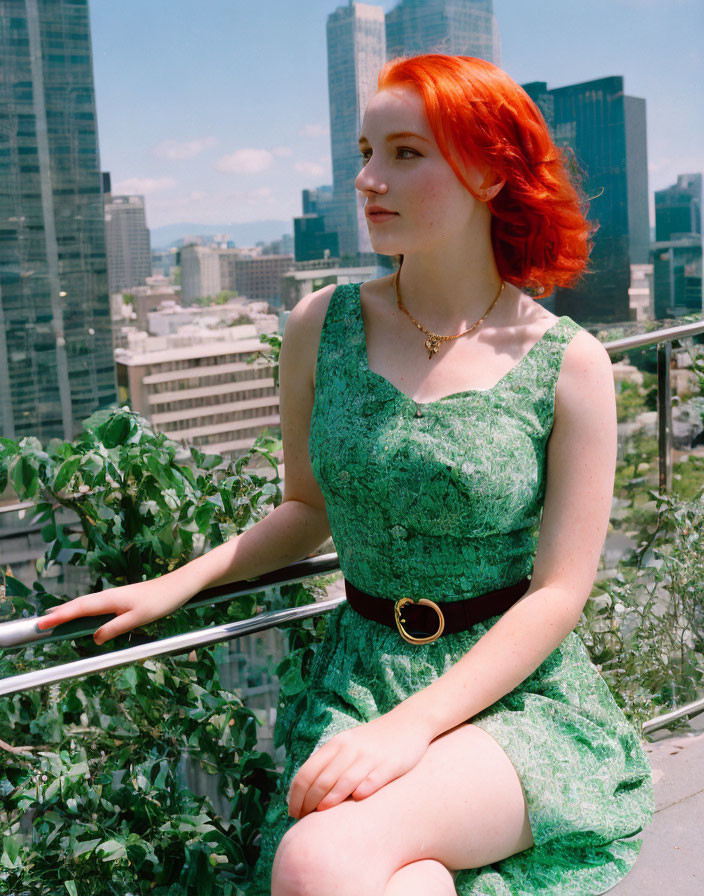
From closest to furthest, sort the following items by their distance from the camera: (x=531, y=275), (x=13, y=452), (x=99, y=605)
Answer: (x=99, y=605)
(x=531, y=275)
(x=13, y=452)

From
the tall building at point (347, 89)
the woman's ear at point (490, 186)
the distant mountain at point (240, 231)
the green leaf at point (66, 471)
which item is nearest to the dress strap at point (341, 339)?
the woman's ear at point (490, 186)

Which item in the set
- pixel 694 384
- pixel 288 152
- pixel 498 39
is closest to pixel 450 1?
pixel 498 39

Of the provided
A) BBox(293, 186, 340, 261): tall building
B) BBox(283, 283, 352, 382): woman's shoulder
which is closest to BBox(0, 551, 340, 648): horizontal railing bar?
BBox(283, 283, 352, 382): woman's shoulder

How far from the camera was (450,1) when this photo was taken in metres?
51.1

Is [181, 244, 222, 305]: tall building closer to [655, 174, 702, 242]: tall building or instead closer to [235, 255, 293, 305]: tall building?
[235, 255, 293, 305]: tall building

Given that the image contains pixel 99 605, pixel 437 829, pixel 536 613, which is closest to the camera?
pixel 437 829

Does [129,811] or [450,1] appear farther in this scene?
[450,1]

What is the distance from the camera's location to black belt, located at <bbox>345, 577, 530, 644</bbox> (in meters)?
1.17

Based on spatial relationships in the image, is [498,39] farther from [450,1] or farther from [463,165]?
[463,165]

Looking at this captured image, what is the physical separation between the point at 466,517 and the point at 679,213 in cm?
5446

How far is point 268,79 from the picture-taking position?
65562 mm

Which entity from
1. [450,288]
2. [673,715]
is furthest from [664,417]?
[450,288]

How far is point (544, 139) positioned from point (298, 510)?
24.3 inches

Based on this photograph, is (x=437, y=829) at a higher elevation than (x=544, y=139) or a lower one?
lower
